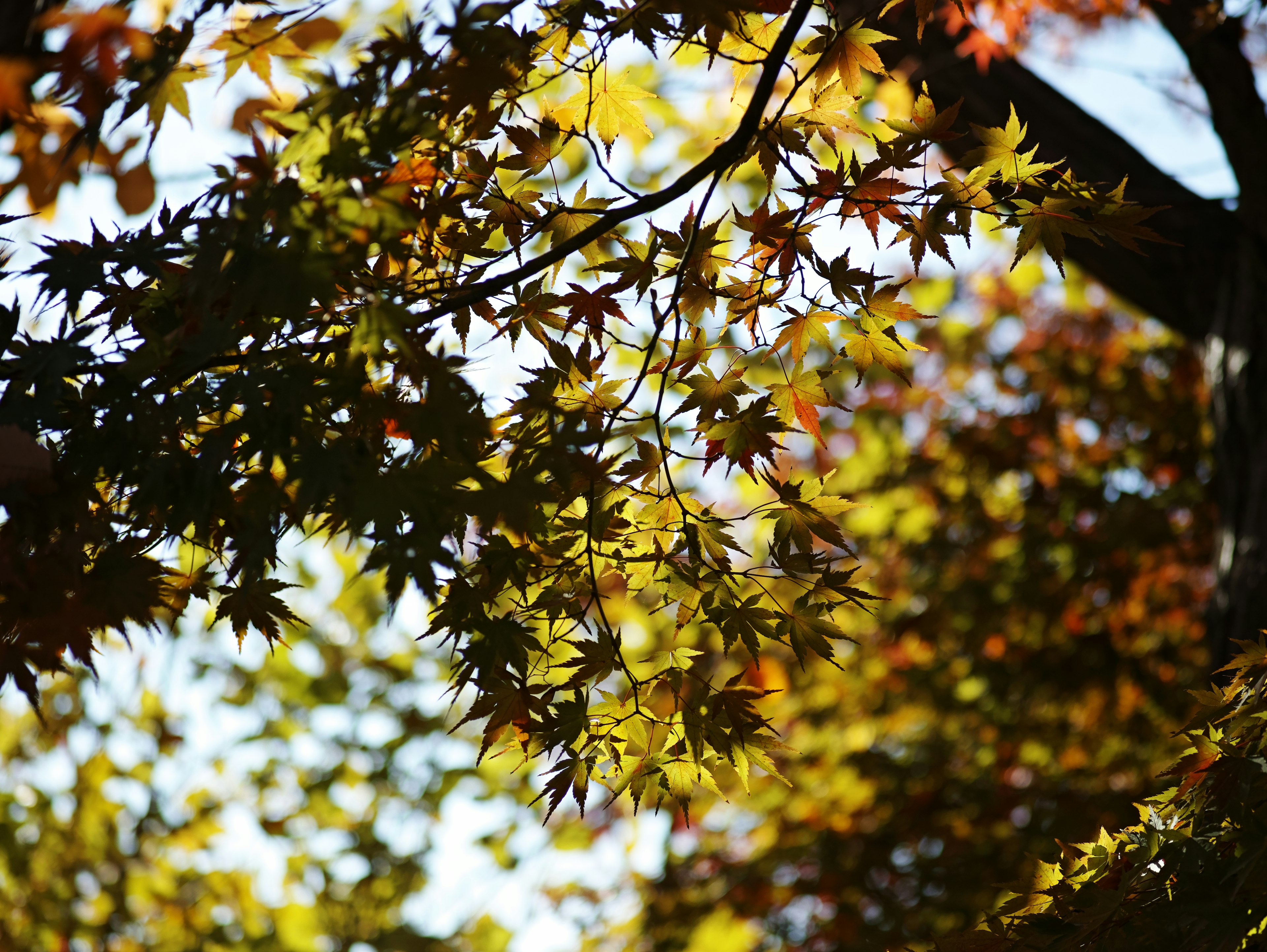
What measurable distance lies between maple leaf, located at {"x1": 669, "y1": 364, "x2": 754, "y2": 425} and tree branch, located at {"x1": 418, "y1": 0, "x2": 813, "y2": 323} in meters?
0.31

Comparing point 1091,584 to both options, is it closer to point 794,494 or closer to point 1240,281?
point 1240,281

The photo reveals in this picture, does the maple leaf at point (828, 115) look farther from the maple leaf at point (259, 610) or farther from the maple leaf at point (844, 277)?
the maple leaf at point (259, 610)

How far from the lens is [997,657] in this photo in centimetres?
565

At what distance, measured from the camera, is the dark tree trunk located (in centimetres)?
354

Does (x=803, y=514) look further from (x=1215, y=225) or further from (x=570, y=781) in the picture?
(x=1215, y=225)

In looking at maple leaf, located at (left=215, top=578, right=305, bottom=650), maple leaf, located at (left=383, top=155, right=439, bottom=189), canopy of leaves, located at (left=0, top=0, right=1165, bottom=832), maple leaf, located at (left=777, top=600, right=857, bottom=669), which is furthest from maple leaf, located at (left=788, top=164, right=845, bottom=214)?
maple leaf, located at (left=215, top=578, right=305, bottom=650)

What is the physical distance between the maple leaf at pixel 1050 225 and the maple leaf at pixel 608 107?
0.73 metres

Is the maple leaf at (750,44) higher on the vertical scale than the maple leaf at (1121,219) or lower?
higher

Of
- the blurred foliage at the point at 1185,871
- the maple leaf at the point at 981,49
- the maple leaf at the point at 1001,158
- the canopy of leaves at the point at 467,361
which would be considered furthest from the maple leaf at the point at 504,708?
the maple leaf at the point at 981,49

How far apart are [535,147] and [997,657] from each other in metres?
4.84

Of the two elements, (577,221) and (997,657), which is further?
(997,657)

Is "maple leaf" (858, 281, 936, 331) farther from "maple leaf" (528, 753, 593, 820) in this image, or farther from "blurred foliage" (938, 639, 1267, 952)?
"maple leaf" (528, 753, 593, 820)

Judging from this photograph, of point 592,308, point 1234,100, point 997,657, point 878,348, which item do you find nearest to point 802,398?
point 878,348

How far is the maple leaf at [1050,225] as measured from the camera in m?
1.66
